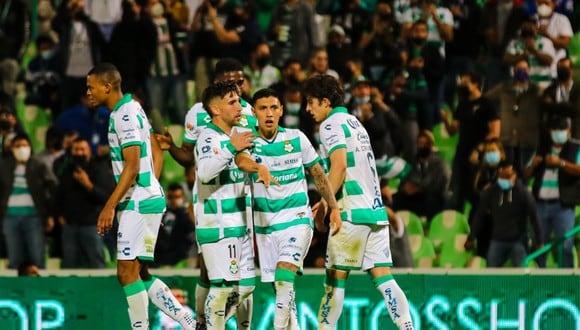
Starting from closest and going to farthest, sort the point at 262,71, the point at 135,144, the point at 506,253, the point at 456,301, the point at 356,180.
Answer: the point at 135,144 → the point at 356,180 → the point at 456,301 → the point at 506,253 → the point at 262,71

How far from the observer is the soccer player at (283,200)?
420 inches

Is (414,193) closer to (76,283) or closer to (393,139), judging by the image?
(393,139)

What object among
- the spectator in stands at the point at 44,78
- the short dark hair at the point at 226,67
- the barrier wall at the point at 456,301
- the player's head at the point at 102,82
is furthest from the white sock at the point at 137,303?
the spectator in stands at the point at 44,78

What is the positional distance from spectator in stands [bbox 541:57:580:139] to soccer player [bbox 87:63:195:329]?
6779mm

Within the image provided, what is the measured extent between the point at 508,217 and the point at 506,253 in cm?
37

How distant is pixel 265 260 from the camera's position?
1084 cm

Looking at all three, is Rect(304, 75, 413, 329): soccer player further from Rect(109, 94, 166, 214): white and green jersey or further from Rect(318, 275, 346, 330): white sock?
Rect(109, 94, 166, 214): white and green jersey

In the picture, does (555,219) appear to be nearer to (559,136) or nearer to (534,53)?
(559,136)

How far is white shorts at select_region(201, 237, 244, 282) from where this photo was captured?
10516 millimetres

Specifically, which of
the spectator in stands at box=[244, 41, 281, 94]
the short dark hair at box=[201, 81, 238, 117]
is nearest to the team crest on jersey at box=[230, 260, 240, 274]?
the short dark hair at box=[201, 81, 238, 117]

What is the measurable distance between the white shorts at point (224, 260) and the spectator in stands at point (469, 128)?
5.97m

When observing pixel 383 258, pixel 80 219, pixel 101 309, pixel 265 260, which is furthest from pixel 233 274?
pixel 80 219

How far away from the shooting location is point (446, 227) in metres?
15.8

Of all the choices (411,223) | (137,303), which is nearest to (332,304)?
(137,303)
